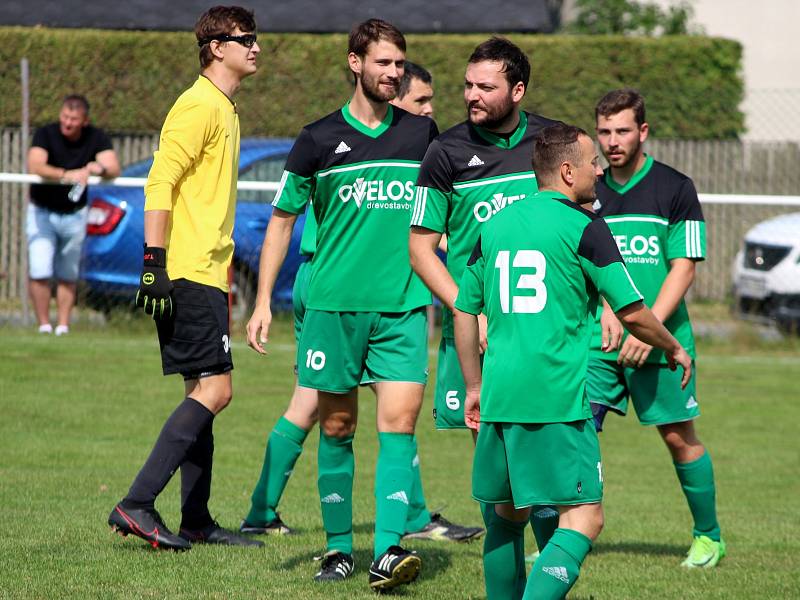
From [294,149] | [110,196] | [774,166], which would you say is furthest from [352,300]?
[774,166]

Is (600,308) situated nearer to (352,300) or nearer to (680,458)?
(680,458)

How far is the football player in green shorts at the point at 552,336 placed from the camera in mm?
4848

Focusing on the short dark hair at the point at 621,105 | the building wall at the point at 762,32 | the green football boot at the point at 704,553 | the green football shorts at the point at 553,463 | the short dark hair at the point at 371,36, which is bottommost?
the green football boot at the point at 704,553

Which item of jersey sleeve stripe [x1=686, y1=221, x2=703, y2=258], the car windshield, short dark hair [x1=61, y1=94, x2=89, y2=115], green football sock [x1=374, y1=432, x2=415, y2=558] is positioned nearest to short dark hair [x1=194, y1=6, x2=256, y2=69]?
green football sock [x1=374, y1=432, x2=415, y2=558]

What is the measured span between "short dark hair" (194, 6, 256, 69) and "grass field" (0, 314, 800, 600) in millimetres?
2380

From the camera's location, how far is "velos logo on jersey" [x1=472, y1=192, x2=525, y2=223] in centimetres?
591

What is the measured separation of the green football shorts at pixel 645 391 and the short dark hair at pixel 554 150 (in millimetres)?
2019

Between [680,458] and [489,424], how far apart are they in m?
2.26

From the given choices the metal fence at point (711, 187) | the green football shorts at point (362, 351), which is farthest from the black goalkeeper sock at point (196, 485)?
the metal fence at point (711, 187)

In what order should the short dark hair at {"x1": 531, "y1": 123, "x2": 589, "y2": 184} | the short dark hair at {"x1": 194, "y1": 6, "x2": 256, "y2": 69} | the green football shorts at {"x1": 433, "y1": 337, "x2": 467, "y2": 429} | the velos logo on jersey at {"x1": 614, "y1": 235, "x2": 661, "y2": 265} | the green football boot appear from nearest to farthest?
1. the short dark hair at {"x1": 531, "y1": 123, "x2": 589, "y2": 184}
2. the green football shorts at {"x1": 433, "y1": 337, "x2": 467, "y2": 429}
3. the short dark hair at {"x1": 194, "y1": 6, "x2": 256, "y2": 69}
4. the green football boot
5. the velos logo on jersey at {"x1": 614, "y1": 235, "x2": 661, "y2": 265}

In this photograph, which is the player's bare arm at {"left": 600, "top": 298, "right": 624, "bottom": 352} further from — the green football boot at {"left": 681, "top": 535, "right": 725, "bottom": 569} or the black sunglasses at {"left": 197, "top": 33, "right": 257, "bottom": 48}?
the black sunglasses at {"left": 197, "top": 33, "right": 257, "bottom": 48}

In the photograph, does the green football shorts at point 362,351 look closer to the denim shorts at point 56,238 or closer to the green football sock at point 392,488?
the green football sock at point 392,488

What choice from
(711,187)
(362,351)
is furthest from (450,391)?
(711,187)

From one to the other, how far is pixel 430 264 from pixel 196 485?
5.72ft
